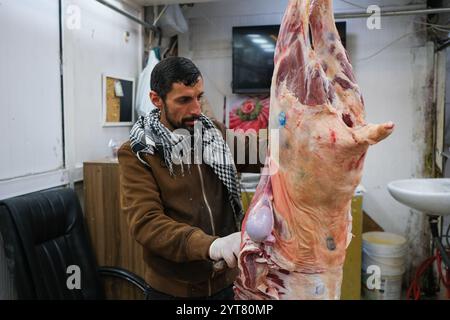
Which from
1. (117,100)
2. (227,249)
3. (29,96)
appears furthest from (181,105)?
(117,100)

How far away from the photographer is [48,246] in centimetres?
184

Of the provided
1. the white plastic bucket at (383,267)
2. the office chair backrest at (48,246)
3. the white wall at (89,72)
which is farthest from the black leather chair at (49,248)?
the white plastic bucket at (383,267)

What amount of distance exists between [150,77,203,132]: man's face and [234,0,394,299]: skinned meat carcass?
0.34m

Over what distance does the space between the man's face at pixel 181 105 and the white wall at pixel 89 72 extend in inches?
47.1

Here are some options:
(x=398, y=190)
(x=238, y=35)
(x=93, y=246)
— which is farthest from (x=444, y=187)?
(x=93, y=246)

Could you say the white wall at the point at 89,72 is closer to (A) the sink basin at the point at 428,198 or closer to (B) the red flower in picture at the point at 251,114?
(B) the red flower in picture at the point at 251,114

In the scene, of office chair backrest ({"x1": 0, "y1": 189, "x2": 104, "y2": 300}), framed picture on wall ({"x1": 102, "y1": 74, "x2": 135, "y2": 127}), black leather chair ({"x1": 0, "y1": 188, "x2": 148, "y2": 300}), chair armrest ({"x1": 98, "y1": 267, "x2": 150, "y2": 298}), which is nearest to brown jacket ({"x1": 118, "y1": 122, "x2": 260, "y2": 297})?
black leather chair ({"x1": 0, "y1": 188, "x2": 148, "y2": 300})

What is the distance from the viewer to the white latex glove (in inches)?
33.2

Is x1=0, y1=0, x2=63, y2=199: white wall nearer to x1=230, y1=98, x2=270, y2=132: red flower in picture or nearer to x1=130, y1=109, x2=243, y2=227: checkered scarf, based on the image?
x1=130, y1=109, x2=243, y2=227: checkered scarf

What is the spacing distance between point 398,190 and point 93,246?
73.3 inches

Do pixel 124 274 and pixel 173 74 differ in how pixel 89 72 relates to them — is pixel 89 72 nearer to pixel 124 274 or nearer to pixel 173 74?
pixel 124 274

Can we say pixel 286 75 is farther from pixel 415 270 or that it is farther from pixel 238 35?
pixel 415 270

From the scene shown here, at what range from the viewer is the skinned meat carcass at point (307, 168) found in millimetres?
766

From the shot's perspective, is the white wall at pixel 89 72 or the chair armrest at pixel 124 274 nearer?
the chair armrest at pixel 124 274
